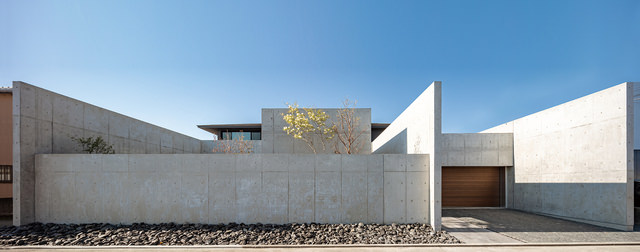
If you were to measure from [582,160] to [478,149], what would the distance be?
12.0ft

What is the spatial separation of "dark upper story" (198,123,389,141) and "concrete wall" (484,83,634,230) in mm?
11672

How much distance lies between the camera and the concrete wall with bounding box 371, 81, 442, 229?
7156 millimetres

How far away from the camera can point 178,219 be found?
762 centimetres

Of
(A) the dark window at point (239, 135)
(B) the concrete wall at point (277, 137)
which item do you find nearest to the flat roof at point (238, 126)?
(A) the dark window at point (239, 135)

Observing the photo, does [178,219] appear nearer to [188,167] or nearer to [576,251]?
[188,167]

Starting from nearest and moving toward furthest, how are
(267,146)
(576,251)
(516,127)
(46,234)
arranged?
(576,251) → (46,234) → (516,127) → (267,146)

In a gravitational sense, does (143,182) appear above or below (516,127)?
below

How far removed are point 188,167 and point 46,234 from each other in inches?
148

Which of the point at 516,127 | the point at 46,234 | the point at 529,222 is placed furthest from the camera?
the point at 516,127

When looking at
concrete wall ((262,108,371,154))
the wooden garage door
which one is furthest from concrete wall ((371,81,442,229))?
concrete wall ((262,108,371,154))

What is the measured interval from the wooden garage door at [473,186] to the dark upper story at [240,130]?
9719 mm

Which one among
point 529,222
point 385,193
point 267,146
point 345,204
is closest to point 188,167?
point 345,204

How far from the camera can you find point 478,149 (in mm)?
11914

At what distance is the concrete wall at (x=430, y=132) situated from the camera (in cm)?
716
